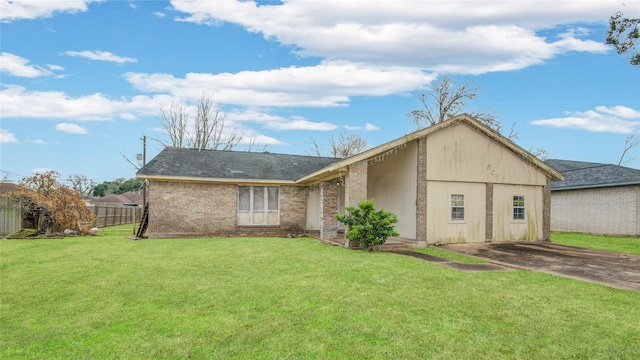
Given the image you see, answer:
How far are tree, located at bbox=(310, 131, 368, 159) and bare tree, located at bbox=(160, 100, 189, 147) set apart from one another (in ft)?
44.0

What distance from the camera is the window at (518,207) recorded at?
52.3 ft

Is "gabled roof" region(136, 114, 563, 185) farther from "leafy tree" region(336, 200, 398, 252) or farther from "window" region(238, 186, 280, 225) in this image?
"leafy tree" region(336, 200, 398, 252)

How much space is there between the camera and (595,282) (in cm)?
802

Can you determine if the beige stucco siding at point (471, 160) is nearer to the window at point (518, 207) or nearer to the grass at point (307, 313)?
the window at point (518, 207)

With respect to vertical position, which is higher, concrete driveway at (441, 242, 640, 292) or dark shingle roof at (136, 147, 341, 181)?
dark shingle roof at (136, 147, 341, 181)

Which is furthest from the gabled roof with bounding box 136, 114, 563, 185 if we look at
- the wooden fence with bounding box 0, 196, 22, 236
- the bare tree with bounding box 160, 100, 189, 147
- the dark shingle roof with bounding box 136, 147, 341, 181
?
the bare tree with bounding box 160, 100, 189, 147

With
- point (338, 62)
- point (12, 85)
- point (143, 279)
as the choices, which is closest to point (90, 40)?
point (12, 85)

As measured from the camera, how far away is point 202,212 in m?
17.9

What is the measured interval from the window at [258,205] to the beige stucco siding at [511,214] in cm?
932

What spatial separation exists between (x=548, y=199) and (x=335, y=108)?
2089 cm

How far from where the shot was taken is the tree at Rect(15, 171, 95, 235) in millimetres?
18188

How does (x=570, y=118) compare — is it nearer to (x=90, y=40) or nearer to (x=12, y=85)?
(x=90, y=40)

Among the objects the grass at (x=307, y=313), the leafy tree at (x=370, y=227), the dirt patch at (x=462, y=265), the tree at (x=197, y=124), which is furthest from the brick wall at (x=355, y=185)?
the tree at (x=197, y=124)

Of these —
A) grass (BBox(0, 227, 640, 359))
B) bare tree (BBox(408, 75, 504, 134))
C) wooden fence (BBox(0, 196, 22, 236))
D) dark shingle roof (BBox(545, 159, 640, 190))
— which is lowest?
grass (BBox(0, 227, 640, 359))
